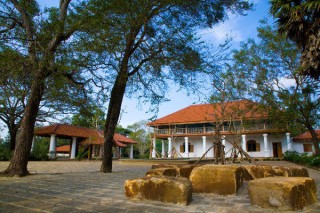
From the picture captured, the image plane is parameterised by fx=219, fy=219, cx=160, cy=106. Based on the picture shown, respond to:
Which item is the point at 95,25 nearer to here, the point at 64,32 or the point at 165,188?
the point at 64,32

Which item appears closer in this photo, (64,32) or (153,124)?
(64,32)

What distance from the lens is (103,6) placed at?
5484 mm

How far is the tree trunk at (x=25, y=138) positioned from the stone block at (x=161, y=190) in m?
4.12

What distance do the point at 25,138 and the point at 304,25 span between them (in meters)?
9.96

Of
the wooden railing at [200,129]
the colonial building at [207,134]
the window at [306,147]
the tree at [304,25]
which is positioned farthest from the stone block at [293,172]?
the window at [306,147]

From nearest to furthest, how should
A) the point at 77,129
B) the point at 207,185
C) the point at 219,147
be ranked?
the point at 207,185, the point at 219,147, the point at 77,129

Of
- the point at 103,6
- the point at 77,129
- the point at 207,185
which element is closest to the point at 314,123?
the point at 207,185

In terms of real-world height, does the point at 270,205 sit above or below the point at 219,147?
below

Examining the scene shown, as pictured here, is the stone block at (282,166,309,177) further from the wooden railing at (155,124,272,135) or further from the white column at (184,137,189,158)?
the white column at (184,137,189,158)

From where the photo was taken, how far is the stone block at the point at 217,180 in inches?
143

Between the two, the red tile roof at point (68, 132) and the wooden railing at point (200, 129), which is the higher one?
the wooden railing at point (200, 129)

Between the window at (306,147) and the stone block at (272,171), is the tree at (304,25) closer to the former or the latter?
the stone block at (272,171)

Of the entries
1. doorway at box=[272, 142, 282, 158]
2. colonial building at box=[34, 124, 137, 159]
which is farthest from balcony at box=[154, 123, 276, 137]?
colonial building at box=[34, 124, 137, 159]

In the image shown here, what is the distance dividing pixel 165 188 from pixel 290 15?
328 inches
